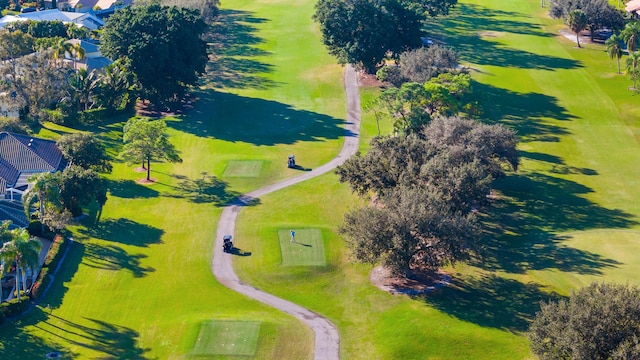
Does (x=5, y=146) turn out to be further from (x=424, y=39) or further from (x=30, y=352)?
(x=424, y=39)

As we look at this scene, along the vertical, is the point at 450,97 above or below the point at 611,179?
above

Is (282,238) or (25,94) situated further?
(25,94)

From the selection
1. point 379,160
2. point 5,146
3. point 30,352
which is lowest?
point 30,352

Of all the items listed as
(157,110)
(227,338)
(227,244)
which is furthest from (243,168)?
(227,338)

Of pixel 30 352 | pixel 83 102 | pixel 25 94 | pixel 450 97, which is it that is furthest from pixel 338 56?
pixel 30 352

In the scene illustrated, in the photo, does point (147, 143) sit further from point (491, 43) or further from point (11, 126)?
point (491, 43)

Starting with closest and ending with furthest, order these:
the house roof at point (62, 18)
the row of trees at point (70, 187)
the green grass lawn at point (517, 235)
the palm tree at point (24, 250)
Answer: the green grass lawn at point (517, 235) < the palm tree at point (24, 250) < the row of trees at point (70, 187) < the house roof at point (62, 18)

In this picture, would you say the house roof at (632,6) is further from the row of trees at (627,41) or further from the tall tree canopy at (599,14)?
the row of trees at (627,41)

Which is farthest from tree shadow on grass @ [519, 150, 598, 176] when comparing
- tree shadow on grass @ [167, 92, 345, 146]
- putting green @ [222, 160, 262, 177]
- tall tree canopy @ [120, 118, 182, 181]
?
tall tree canopy @ [120, 118, 182, 181]

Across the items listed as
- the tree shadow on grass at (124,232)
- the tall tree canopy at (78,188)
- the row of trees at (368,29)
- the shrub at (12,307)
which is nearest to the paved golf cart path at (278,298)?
the tree shadow on grass at (124,232)
